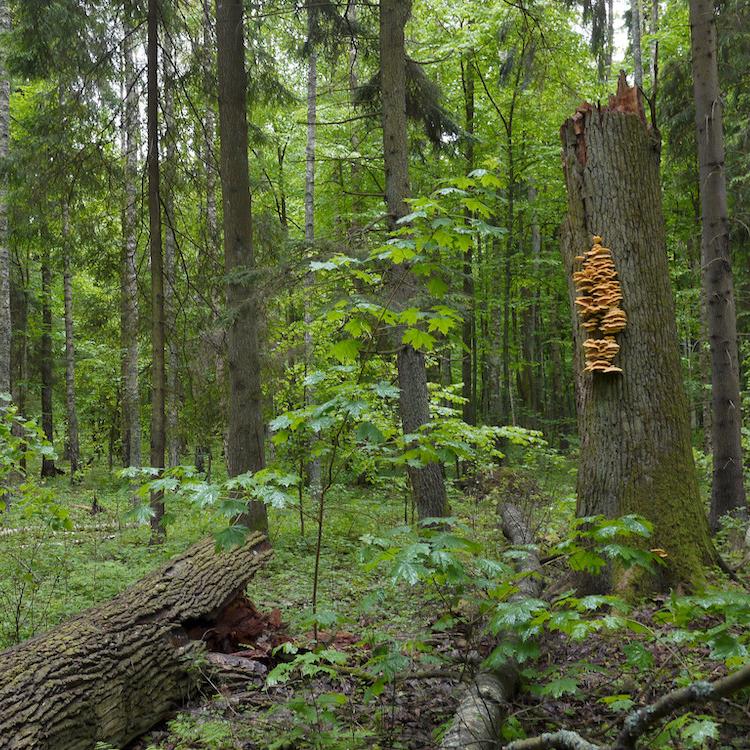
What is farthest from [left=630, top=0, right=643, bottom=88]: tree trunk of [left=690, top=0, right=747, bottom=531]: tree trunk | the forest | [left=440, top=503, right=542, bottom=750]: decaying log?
[left=440, top=503, right=542, bottom=750]: decaying log

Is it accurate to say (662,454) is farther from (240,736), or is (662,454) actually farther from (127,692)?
(127,692)

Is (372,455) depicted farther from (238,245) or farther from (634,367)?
(634,367)

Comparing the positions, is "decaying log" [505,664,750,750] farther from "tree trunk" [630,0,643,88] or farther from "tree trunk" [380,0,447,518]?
"tree trunk" [630,0,643,88]

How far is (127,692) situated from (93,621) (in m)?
0.63

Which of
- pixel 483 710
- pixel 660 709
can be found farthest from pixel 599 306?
pixel 660 709

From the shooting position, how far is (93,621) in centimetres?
436

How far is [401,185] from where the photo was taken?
800 cm

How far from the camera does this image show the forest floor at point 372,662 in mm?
3051

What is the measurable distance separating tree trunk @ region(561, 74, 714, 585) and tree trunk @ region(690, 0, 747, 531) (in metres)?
2.99

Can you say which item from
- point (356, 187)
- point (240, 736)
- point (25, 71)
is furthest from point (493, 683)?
point (356, 187)

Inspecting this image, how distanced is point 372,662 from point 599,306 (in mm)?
3067

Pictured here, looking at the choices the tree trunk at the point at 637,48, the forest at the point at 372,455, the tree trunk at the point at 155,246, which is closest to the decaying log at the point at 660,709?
the forest at the point at 372,455

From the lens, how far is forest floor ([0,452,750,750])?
3051mm

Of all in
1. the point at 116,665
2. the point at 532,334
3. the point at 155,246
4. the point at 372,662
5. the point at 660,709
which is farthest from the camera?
the point at 532,334
